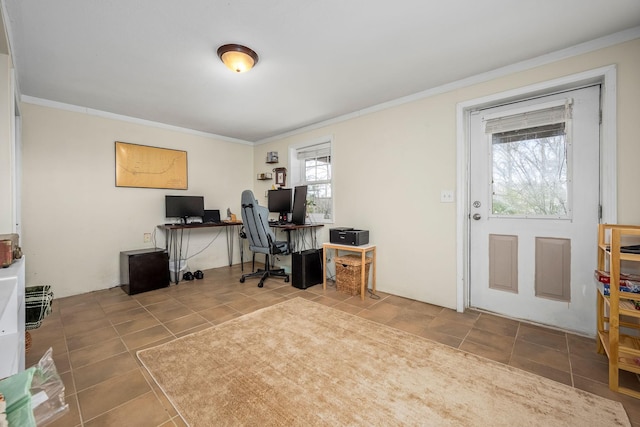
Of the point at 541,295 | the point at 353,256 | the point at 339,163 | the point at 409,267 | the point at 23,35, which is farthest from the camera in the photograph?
the point at 339,163

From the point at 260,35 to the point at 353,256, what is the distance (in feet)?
8.37

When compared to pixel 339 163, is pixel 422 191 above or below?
below

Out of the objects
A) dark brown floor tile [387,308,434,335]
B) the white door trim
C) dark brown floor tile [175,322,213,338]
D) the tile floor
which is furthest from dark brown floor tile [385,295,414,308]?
dark brown floor tile [175,322,213,338]

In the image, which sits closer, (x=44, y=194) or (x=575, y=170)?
(x=575, y=170)

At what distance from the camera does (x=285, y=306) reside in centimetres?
284

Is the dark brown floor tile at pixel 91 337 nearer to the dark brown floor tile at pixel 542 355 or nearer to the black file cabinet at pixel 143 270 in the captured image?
the black file cabinet at pixel 143 270

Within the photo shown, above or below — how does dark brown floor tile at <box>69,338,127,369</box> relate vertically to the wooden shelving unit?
below

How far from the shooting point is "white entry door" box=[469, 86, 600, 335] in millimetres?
2188

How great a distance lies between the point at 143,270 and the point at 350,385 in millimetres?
3009

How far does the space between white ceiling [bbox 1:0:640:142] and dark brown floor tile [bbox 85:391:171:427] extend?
236 cm

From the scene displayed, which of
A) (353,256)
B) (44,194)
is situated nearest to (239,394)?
(353,256)

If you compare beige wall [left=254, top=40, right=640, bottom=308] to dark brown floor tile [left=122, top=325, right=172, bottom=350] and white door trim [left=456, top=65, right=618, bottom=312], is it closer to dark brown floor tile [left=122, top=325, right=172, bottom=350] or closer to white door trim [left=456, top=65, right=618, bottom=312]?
white door trim [left=456, top=65, right=618, bottom=312]

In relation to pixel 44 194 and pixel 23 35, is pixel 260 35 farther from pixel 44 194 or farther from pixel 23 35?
pixel 44 194

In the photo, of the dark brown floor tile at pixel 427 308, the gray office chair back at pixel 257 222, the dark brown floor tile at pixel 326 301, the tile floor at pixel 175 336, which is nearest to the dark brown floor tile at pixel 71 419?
the tile floor at pixel 175 336
